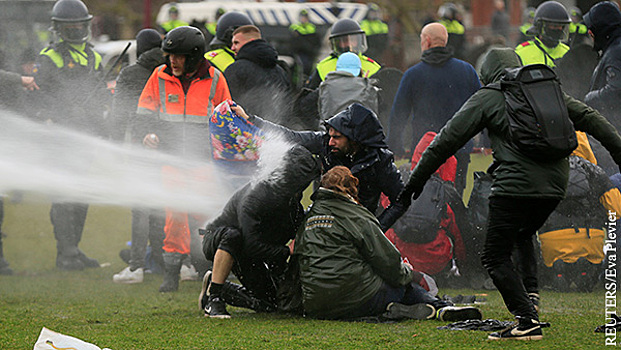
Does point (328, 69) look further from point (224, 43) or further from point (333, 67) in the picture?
point (224, 43)

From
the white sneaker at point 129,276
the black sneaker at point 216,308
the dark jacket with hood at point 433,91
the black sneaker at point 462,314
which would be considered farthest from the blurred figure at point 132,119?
the black sneaker at point 462,314

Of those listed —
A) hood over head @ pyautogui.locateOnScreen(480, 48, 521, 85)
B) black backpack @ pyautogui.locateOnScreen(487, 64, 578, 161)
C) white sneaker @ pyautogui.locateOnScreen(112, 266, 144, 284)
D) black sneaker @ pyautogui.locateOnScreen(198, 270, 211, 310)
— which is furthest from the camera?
white sneaker @ pyautogui.locateOnScreen(112, 266, 144, 284)

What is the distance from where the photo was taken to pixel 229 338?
5.97 m

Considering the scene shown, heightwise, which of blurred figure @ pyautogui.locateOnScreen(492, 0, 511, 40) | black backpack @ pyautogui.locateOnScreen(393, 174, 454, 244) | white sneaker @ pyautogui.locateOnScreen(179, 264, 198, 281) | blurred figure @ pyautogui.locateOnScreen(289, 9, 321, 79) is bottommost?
blurred figure @ pyautogui.locateOnScreen(492, 0, 511, 40)

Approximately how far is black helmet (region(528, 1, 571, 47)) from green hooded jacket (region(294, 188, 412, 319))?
179 inches

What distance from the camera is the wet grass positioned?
228 inches

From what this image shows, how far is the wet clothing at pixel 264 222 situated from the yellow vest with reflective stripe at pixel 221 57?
2917 millimetres

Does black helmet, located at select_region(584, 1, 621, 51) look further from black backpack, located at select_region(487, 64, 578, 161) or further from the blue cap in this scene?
black backpack, located at select_region(487, 64, 578, 161)

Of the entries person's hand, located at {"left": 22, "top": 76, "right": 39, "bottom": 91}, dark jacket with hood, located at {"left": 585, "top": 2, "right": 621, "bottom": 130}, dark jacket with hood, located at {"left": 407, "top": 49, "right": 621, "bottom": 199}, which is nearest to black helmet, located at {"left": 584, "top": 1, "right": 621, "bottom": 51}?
dark jacket with hood, located at {"left": 585, "top": 2, "right": 621, "bottom": 130}

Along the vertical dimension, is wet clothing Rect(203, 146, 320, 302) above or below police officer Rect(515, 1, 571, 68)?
below

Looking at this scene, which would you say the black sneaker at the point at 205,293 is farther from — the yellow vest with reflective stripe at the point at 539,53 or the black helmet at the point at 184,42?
the yellow vest with reflective stripe at the point at 539,53

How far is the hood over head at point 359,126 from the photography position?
6793mm

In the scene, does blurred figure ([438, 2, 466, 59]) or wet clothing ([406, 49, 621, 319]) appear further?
blurred figure ([438, 2, 466, 59])

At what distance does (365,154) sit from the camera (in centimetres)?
691
